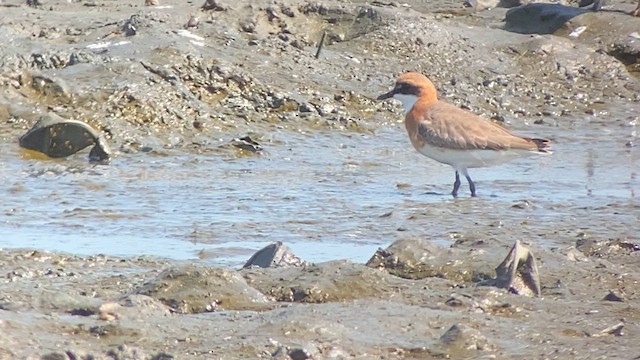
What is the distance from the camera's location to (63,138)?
1051 cm

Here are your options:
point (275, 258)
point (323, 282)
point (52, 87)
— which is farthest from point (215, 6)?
point (323, 282)

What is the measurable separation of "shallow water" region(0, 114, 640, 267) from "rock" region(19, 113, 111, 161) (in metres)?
0.10

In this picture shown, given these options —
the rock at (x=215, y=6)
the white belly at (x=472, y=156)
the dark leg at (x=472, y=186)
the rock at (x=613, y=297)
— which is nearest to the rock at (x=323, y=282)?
the rock at (x=613, y=297)

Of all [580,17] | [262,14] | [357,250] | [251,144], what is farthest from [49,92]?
[580,17]

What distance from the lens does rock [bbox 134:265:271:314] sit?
579 cm

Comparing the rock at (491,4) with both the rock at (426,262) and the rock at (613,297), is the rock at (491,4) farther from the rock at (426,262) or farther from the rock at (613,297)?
the rock at (613,297)

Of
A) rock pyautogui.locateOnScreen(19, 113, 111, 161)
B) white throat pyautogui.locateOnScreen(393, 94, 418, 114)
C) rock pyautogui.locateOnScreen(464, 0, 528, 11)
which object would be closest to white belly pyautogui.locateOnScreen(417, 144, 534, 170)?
white throat pyautogui.locateOnScreen(393, 94, 418, 114)

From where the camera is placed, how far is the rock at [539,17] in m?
14.9

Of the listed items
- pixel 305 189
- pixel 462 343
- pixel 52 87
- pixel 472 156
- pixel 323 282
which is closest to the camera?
pixel 462 343

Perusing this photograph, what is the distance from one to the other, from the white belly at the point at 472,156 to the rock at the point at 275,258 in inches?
130

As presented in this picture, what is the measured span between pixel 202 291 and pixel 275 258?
92 cm

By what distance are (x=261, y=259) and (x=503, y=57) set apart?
7576mm

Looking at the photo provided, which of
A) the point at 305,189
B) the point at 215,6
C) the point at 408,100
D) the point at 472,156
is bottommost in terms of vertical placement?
the point at 305,189

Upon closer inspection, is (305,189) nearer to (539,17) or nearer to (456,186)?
(456,186)
